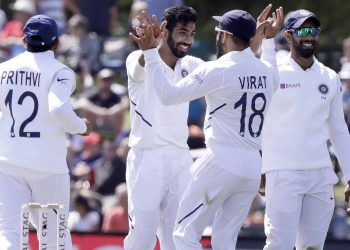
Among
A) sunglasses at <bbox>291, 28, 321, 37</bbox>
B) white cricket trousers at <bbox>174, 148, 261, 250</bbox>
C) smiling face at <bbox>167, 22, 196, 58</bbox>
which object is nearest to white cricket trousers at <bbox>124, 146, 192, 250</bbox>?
white cricket trousers at <bbox>174, 148, 261, 250</bbox>

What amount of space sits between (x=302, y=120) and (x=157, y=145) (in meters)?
1.21

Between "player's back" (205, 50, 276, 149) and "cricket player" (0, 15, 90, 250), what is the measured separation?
3.67 ft

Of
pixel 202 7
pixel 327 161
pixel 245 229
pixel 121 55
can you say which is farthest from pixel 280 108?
pixel 202 7

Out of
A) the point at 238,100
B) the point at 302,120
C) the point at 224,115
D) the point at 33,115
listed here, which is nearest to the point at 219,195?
the point at 224,115

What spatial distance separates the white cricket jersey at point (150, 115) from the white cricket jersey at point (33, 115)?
53cm

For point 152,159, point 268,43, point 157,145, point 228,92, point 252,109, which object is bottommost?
point 152,159

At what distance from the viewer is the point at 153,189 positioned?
440 inches

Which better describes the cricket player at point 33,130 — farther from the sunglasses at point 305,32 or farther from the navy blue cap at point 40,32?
the sunglasses at point 305,32

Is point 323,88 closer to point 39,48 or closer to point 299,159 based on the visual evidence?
point 299,159

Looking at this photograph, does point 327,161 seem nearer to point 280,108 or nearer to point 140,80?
point 280,108

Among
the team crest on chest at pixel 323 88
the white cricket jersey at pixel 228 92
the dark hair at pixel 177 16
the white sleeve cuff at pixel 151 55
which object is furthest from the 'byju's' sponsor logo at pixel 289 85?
the white sleeve cuff at pixel 151 55

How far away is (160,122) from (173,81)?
1.15 ft

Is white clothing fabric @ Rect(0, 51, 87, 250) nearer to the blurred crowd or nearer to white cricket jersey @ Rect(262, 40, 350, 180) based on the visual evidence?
white cricket jersey @ Rect(262, 40, 350, 180)

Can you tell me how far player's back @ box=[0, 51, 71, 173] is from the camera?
10.8 metres
